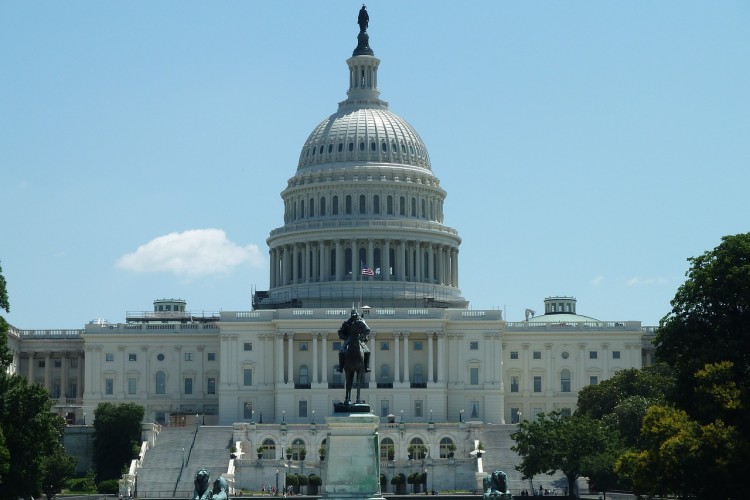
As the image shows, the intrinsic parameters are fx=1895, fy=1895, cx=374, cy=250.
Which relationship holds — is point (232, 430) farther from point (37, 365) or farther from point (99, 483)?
point (37, 365)

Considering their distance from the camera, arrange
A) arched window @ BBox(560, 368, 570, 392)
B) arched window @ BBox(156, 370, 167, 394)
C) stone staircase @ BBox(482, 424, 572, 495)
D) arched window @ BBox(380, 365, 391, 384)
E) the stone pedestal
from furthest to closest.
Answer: arched window @ BBox(560, 368, 570, 392), arched window @ BBox(156, 370, 167, 394), arched window @ BBox(380, 365, 391, 384), stone staircase @ BBox(482, 424, 572, 495), the stone pedestal

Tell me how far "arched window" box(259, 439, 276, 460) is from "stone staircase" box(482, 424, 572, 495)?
17938mm

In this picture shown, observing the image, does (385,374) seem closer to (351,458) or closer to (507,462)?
(507,462)

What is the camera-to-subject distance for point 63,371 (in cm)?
19212

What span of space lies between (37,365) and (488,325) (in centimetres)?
4681

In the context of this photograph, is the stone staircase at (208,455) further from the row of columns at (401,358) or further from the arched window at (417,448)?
the row of columns at (401,358)

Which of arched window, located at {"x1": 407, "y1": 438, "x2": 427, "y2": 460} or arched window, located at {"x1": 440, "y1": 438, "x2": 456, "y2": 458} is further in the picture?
arched window, located at {"x1": 407, "y1": 438, "x2": 427, "y2": 460}

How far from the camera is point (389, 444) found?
161 metres

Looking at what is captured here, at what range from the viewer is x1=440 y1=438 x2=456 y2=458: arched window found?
528 ft

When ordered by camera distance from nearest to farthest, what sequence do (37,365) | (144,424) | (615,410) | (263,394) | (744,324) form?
(744,324) < (615,410) < (144,424) < (263,394) < (37,365)

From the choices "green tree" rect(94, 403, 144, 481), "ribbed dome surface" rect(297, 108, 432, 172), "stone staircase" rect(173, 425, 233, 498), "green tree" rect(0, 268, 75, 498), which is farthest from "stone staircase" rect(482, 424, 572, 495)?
"green tree" rect(0, 268, 75, 498)

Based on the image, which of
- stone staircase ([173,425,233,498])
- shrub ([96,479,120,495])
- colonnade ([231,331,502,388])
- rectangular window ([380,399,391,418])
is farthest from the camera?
colonnade ([231,331,502,388])

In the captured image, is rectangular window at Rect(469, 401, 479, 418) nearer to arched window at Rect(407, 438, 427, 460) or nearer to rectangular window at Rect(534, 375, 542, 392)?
rectangular window at Rect(534, 375, 542, 392)

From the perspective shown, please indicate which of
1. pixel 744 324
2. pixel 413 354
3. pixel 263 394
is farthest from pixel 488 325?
pixel 744 324
